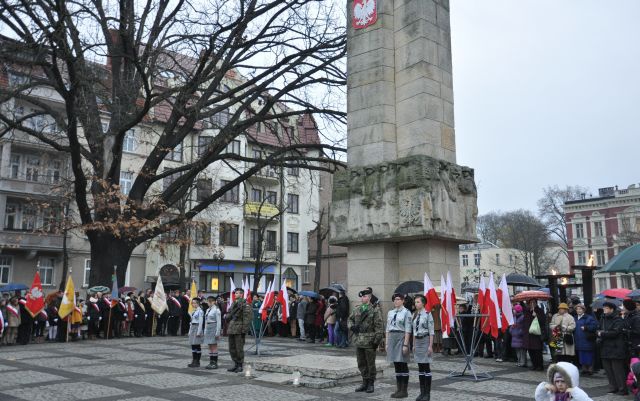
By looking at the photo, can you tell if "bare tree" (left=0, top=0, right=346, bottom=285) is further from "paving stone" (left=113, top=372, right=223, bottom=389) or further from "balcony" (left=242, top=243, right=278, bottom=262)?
"balcony" (left=242, top=243, right=278, bottom=262)

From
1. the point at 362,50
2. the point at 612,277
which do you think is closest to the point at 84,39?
the point at 362,50

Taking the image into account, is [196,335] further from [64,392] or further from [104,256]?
[104,256]

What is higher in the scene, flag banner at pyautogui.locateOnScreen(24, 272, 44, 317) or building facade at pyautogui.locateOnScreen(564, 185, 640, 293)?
building facade at pyautogui.locateOnScreen(564, 185, 640, 293)

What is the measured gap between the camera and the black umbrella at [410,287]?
53.3 feet

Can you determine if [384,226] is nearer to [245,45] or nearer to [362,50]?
[362,50]

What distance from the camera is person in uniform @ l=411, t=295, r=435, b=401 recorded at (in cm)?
990

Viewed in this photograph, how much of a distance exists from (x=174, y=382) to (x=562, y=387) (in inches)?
332

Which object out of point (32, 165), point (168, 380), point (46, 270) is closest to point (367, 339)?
point (168, 380)

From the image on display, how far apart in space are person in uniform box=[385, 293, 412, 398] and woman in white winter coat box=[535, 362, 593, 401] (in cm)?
493

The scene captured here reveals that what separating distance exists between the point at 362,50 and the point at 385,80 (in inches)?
54.8

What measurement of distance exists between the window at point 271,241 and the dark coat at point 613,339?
137 ft

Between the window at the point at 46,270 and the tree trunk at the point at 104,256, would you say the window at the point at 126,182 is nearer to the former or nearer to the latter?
the window at the point at 46,270

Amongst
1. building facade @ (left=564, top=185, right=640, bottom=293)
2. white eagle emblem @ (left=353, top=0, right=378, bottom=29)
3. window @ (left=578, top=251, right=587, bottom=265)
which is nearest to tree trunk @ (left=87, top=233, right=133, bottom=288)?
white eagle emblem @ (left=353, top=0, right=378, bottom=29)

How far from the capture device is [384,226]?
17.1 m
